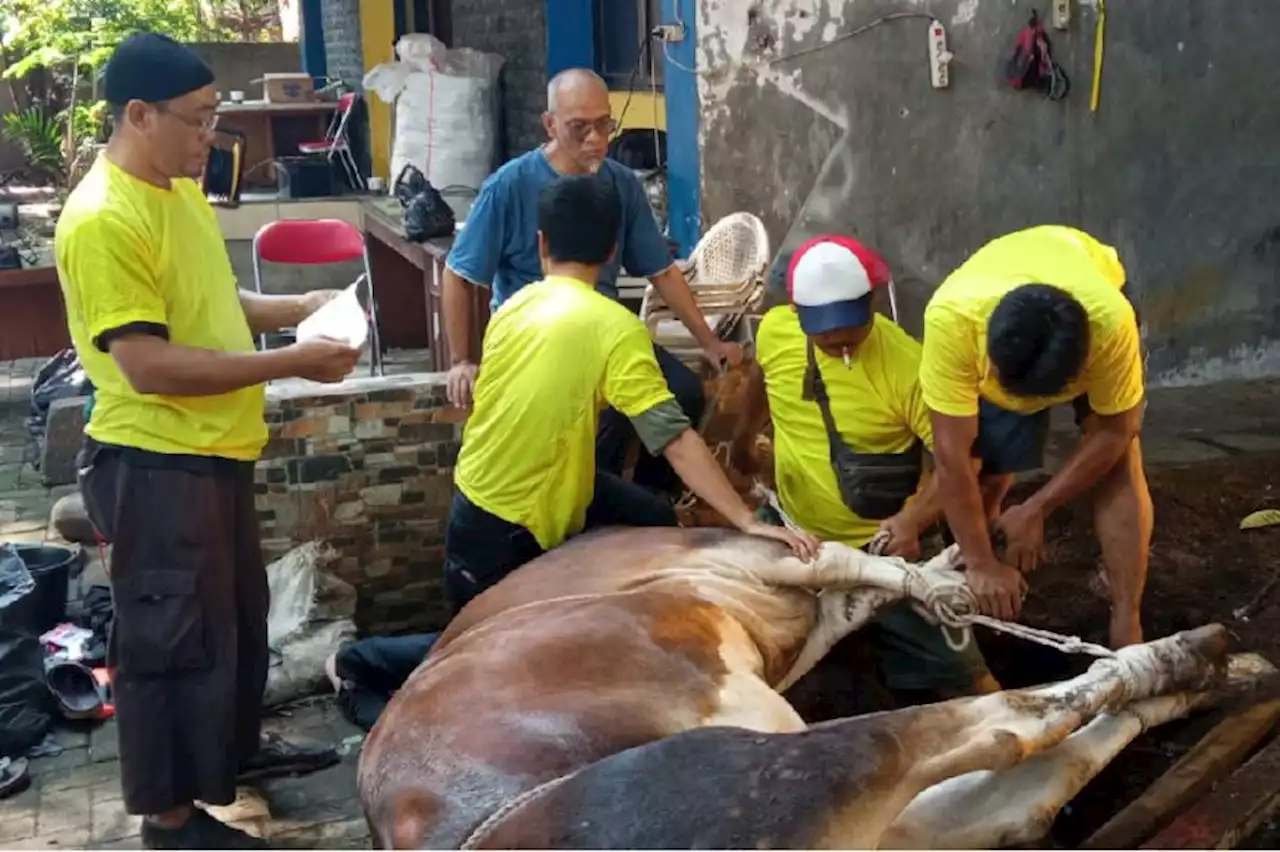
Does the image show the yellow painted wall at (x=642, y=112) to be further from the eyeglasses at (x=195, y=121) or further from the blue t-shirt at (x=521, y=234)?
the eyeglasses at (x=195, y=121)

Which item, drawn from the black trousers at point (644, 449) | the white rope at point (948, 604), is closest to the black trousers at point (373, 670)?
the black trousers at point (644, 449)

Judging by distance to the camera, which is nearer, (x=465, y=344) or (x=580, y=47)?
(x=465, y=344)

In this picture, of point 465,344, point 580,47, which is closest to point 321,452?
point 465,344

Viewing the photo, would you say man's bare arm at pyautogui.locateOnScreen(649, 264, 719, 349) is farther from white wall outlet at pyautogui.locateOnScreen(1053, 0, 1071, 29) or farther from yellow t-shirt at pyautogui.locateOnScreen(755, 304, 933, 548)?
white wall outlet at pyautogui.locateOnScreen(1053, 0, 1071, 29)

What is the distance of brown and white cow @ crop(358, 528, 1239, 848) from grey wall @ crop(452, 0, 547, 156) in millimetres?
6758

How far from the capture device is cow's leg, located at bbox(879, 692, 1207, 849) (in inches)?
97.9

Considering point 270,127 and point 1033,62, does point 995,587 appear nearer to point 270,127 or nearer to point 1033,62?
point 1033,62

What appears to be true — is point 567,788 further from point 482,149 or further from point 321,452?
point 482,149

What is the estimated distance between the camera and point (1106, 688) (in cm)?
273

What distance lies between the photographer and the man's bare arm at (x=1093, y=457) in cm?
357

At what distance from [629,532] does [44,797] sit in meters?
→ 1.81

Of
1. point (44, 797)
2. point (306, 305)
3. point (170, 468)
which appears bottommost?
point (44, 797)

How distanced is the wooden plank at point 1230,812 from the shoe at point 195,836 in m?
2.13

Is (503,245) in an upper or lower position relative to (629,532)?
upper
